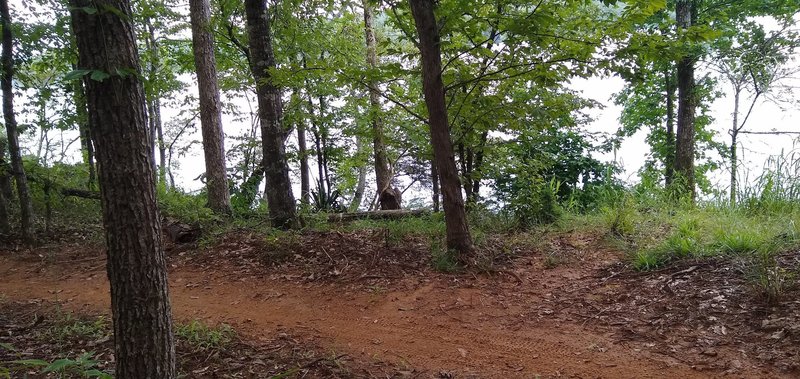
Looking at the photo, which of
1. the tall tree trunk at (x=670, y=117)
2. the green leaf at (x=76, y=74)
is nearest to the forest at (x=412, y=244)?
the green leaf at (x=76, y=74)

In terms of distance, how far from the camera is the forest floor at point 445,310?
10.8ft

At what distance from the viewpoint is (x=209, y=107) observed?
29.0 feet

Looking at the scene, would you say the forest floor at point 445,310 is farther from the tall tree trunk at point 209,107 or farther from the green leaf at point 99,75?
the tall tree trunk at point 209,107

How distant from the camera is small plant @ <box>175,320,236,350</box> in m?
3.64

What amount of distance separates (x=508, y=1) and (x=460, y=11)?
681 millimetres

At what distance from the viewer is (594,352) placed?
11.4 ft

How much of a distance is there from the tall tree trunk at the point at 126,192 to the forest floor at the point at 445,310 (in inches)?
29.7

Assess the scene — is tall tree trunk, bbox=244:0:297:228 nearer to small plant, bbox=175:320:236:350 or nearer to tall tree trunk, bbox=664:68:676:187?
small plant, bbox=175:320:236:350

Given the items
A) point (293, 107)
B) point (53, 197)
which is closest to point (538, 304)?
point (293, 107)

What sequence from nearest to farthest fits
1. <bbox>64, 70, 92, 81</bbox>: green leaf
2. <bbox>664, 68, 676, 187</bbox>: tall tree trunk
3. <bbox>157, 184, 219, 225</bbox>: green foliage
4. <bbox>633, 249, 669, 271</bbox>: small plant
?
<bbox>64, 70, 92, 81</bbox>: green leaf → <bbox>633, 249, 669, 271</bbox>: small plant → <bbox>157, 184, 219, 225</bbox>: green foliage → <bbox>664, 68, 676, 187</bbox>: tall tree trunk

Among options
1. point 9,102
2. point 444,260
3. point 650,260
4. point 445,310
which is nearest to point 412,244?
point 444,260

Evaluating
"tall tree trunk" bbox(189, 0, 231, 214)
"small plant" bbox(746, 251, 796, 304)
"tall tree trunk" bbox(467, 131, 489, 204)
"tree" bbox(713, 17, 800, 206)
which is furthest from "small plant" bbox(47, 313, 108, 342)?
"tree" bbox(713, 17, 800, 206)

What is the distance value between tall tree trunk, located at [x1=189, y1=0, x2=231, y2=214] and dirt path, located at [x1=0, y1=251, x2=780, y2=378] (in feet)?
9.65

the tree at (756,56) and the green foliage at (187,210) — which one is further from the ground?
the tree at (756,56)
